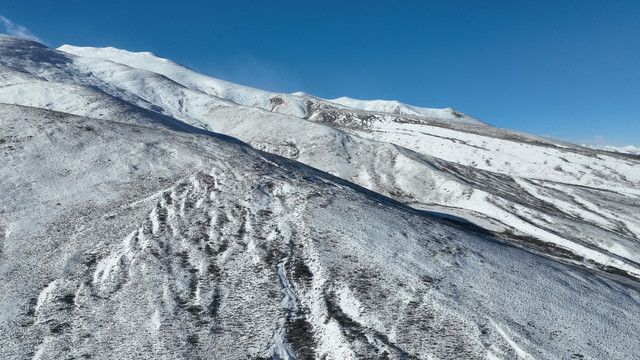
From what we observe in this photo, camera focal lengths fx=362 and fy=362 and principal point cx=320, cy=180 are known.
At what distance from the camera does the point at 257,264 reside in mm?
13734

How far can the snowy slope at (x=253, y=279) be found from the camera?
407 inches

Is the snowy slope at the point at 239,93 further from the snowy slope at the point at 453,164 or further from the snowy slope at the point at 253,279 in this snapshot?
the snowy slope at the point at 253,279

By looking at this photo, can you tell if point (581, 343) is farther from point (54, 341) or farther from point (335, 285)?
point (54, 341)

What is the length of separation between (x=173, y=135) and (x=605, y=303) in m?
26.8

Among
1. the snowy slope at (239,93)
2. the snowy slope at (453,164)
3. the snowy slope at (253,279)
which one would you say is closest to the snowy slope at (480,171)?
the snowy slope at (453,164)

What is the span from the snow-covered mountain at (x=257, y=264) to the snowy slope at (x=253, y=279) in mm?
63

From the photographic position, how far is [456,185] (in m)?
35.5

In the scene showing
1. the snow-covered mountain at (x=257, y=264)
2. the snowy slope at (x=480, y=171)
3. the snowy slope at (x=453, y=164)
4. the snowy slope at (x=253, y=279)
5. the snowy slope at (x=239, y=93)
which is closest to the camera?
the snowy slope at (x=253, y=279)

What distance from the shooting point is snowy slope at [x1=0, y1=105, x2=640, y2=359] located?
10328 mm

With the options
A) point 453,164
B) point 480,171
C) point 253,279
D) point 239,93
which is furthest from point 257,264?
point 239,93

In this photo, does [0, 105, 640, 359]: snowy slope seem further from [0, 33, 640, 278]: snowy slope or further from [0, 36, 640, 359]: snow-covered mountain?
[0, 33, 640, 278]: snowy slope

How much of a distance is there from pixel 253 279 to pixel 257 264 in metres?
0.91

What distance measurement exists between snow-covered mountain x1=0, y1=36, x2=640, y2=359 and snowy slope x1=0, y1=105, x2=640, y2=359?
6 centimetres

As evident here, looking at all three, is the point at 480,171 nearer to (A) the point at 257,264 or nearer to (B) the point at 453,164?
(B) the point at 453,164
